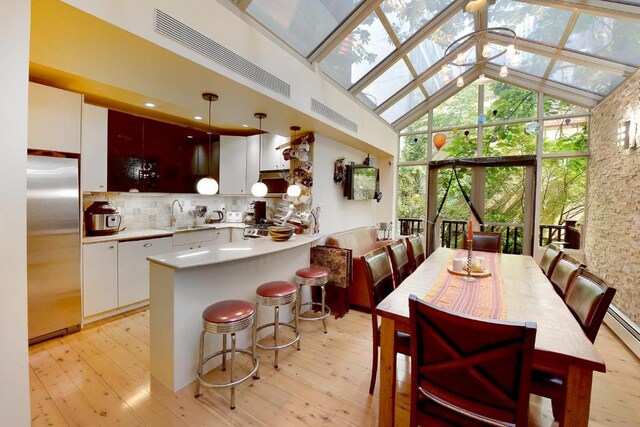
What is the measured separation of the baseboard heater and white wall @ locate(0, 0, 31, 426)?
14.9 feet

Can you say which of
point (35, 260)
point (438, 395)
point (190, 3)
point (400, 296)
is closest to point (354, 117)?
point (190, 3)

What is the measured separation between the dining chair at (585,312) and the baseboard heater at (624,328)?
1.74m

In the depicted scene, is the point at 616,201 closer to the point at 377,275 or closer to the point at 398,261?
the point at 398,261

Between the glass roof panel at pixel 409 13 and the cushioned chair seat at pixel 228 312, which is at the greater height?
the glass roof panel at pixel 409 13

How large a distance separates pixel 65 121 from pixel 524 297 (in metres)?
4.29

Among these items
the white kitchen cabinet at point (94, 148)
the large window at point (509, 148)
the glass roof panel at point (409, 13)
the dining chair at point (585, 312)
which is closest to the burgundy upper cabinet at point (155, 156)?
the white kitchen cabinet at point (94, 148)

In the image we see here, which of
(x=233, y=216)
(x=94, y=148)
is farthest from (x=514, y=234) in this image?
(x=94, y=148)

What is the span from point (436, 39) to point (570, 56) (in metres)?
1.73

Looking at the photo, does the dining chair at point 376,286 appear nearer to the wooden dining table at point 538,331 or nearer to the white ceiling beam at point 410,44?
the wooden dining table at point 538,331

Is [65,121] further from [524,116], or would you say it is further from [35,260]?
[524,116]

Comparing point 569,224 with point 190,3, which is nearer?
point 190,3

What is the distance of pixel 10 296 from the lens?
Result: 118 cm

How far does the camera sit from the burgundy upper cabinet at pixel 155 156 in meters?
3.32

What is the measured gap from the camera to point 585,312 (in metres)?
1.48
